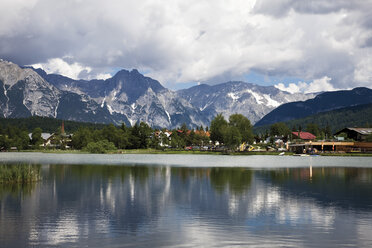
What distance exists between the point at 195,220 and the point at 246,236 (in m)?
6.35

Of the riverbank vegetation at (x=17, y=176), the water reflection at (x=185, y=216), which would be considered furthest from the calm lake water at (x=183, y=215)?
the riverbank vegetation at (x=17, y=176)

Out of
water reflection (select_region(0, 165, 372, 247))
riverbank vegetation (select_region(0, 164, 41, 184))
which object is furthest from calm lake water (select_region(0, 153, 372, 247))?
riverbank vegetation (select_region(0, 164, 41, 184))

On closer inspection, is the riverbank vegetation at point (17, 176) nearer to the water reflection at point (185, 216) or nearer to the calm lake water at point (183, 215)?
the calm lake water at point (183, 215)

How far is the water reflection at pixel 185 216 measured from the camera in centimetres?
2677

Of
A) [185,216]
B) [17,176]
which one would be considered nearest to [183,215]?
[185,216]

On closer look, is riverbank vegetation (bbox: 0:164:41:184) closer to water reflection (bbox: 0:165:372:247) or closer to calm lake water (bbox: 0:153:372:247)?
calm lake water (bbox: 0:153:372:247)

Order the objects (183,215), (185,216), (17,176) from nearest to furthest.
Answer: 1. (185,216)
2. (183,215)
3. (17,176)

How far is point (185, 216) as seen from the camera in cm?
3475

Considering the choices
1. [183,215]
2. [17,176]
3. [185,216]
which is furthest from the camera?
[17,176]

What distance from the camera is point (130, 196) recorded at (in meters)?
46.6

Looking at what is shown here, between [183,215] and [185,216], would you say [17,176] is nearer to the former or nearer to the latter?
[183,215]

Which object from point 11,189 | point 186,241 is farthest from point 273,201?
point 11,189

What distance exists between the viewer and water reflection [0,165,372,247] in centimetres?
2677

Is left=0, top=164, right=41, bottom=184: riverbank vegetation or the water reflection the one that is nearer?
the water reflection
